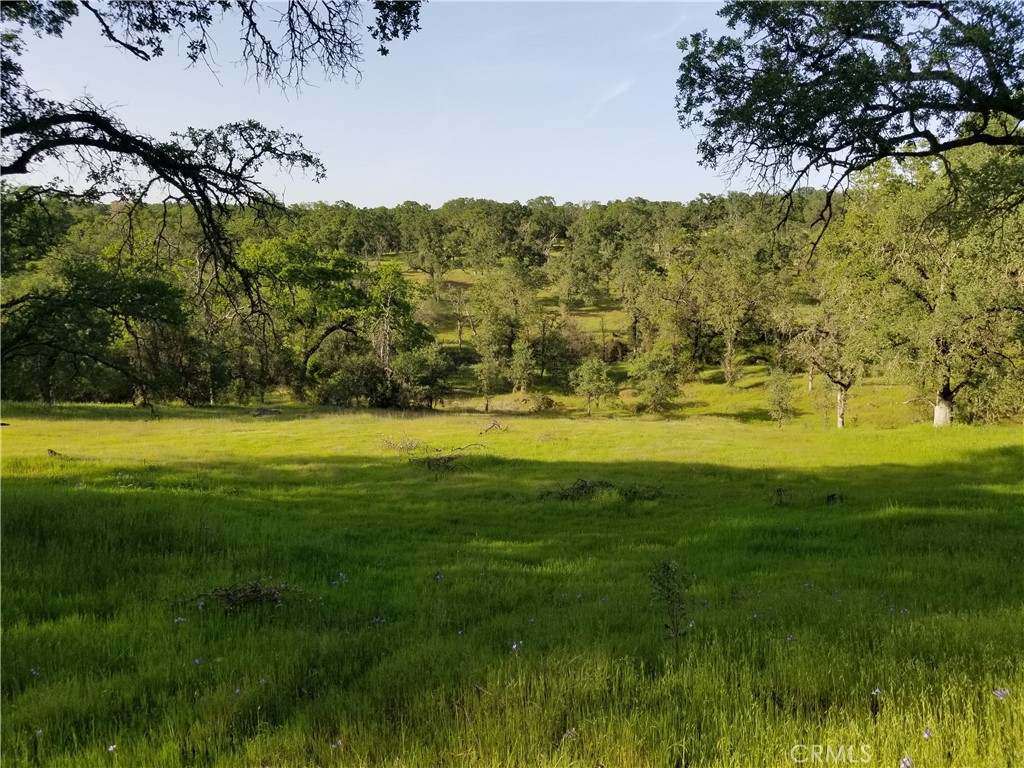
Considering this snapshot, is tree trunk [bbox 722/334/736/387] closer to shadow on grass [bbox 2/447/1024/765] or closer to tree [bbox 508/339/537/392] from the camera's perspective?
tree [bbox 508/339/537/392]

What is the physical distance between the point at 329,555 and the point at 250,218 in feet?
20.4

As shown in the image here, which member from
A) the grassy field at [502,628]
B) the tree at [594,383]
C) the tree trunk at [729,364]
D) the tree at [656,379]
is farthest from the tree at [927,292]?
the tree trunk at [729,364]

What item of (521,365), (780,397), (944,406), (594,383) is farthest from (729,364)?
(944,406)

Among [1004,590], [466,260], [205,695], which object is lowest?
[1004,590]

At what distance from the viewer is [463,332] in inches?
3903

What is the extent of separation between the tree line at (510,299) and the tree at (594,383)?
264 millimetres

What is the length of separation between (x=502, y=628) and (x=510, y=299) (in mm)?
72277

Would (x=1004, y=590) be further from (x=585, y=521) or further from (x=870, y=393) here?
(x=870, y=393)

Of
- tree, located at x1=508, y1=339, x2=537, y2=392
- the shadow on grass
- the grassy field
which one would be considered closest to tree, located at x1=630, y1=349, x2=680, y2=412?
tree, located at x1=508, y1=339, x2=537, y2=392

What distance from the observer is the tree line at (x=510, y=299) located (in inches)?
369

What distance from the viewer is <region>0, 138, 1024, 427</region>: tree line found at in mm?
9383

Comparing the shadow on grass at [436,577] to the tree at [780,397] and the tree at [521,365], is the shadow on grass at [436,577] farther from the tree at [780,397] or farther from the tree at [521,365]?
the tree at [521,365]


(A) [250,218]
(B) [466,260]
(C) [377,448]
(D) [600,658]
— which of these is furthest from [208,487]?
(B) [466,260]

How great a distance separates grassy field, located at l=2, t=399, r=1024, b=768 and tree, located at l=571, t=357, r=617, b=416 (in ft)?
163
